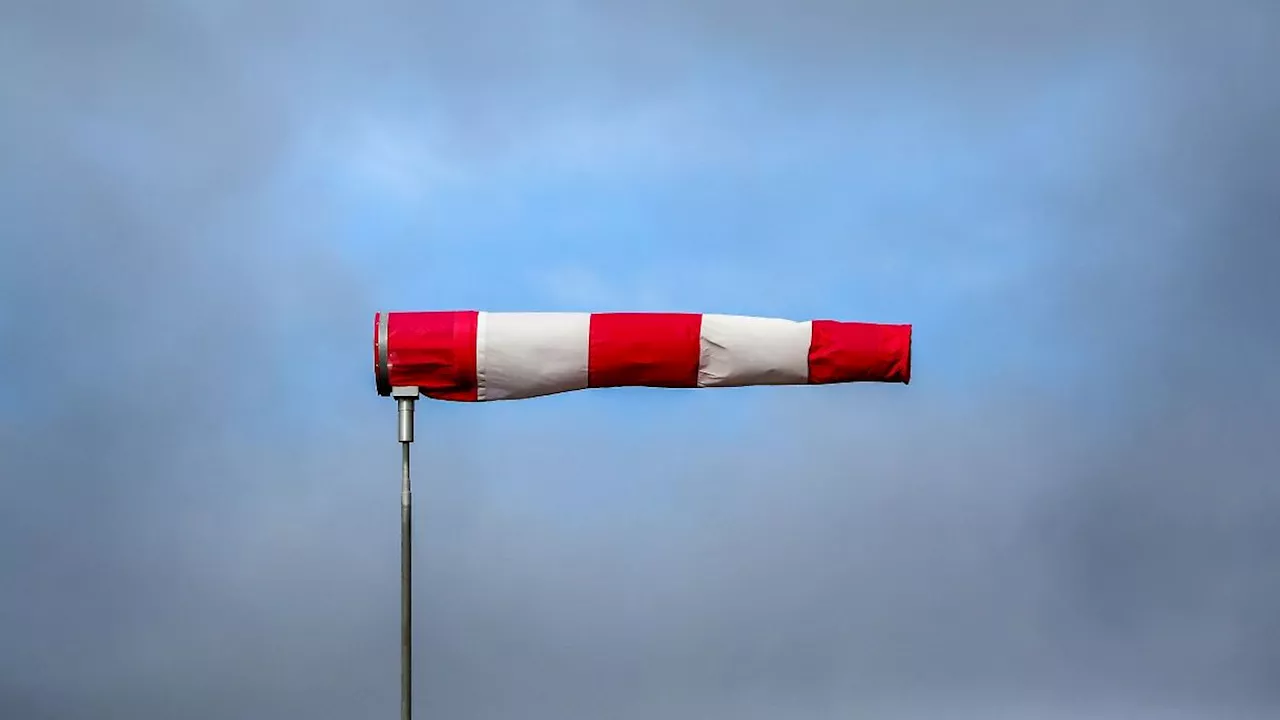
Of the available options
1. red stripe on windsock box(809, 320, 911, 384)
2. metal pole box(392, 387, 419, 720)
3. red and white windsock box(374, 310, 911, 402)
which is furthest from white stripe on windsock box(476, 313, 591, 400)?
red stripe on windsock box(809, 320, 911, 384)

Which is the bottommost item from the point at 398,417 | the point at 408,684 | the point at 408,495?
the point at 408,684

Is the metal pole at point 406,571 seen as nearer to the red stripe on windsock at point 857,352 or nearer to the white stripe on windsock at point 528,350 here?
the white stripe on windsock at point 528,350

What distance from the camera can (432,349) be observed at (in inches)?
140

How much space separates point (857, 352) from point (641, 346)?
64 cm

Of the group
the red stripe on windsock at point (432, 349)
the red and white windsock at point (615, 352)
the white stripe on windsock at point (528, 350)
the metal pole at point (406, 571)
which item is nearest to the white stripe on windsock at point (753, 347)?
the red and white windsock at point (615, 352)

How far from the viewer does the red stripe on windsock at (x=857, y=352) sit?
12.1 feet

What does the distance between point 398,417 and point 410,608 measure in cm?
55

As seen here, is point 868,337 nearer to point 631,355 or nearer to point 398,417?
point 631,355

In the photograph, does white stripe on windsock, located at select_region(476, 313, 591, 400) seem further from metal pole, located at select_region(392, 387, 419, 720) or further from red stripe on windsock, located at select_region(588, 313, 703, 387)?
metal pole, located at select_region(392, 387, 419, 720)

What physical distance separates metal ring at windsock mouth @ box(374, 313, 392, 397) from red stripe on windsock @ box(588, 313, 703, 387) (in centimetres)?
59

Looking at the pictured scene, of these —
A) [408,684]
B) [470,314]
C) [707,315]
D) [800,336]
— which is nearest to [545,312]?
[470,314]

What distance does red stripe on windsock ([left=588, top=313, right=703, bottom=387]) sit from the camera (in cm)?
364

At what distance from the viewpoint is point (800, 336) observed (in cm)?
367

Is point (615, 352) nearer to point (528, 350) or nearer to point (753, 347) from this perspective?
point (528, 350)
